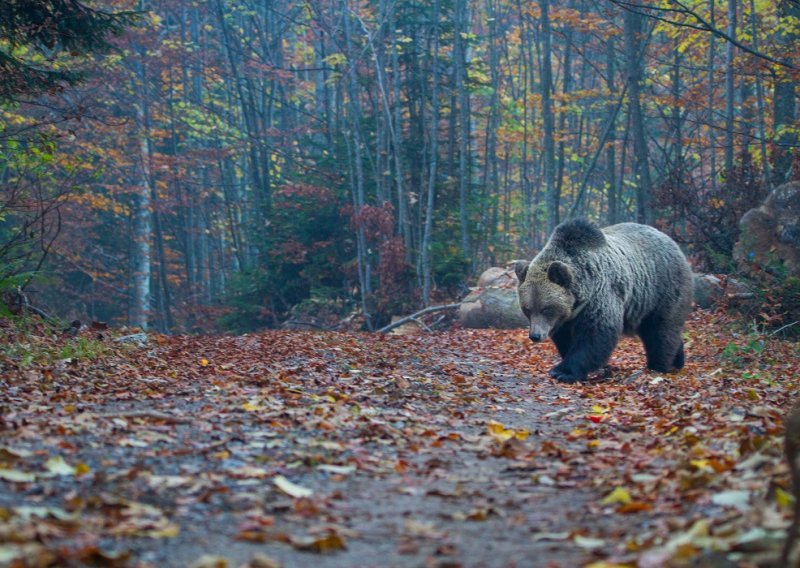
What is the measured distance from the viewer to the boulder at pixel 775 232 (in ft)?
44.9

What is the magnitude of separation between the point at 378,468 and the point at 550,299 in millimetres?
5244

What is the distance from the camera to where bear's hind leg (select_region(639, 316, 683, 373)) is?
34.9 ft

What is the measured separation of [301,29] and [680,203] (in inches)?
943

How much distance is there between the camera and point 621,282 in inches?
402

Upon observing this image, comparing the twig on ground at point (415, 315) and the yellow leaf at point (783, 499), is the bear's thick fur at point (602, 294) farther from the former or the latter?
the twig on ground at point (415, 315)

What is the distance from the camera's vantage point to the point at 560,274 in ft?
31.7

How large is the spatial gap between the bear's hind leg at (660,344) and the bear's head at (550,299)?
1627 mm

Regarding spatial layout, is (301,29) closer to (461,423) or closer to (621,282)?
(621,282)

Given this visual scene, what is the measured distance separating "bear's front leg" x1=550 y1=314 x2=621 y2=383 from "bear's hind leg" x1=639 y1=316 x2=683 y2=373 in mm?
Answer: 1141

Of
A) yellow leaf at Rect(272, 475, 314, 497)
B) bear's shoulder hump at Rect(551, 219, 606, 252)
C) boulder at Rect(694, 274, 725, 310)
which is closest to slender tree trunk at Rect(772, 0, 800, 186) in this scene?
boulder at Rect(694, 274, 725, 310)

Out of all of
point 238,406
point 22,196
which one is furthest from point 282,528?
point 22,196

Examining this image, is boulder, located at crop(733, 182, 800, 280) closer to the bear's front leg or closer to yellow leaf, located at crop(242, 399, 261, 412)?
→ the bear's front leg

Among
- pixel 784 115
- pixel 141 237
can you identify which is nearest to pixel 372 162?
pixel 141 237

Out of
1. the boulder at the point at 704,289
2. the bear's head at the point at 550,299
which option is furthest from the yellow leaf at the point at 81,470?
the boulder at the point at 704,289
